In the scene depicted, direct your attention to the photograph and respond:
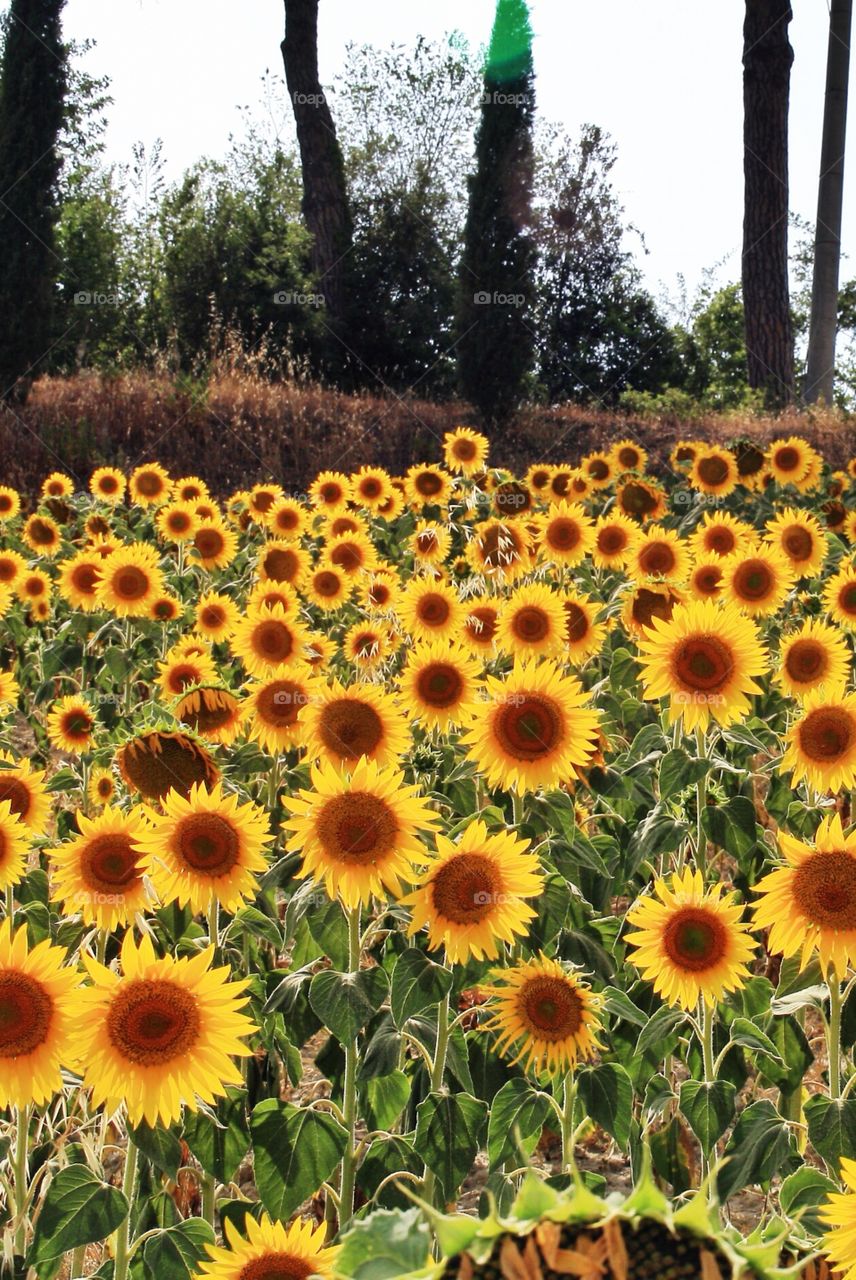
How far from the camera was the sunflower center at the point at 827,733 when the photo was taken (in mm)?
2764

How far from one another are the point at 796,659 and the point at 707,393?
98.3 feet

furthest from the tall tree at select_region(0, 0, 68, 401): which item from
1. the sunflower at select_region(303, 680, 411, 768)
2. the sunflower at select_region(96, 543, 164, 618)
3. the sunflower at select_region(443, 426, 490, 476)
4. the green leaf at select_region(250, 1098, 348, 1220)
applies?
the green leaf at select_region(250, 1098, 348, 1220)

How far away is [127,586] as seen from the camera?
5.13 metres

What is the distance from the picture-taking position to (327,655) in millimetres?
4188

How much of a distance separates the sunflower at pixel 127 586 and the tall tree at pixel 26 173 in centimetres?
1033

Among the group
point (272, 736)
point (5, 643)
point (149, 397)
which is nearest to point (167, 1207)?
point (272, 736)

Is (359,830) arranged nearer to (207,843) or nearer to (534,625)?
(207,843)

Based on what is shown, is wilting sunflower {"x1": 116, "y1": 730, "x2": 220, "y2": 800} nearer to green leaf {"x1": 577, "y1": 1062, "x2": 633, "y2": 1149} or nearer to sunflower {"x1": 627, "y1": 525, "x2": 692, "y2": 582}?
green leaf {"x1": 577, "y1": 1062, "x2": 633, "y2": 1149}

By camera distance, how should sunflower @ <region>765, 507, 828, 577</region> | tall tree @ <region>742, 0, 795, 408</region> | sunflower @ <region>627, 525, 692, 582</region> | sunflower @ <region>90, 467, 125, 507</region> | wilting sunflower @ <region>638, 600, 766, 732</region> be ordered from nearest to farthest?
1. wilting sunflower @ <region>638, 600, 766, 732</region>
2. sunflower @ <region>627, 525, 692, 582</region>
3. sunflower @ <region>765, 507, 828, 577</region>
4. sunflower @ <region>90, 467, 125, 507</region>
5. tall tree @ <region>742, 0, 795, 408</region>

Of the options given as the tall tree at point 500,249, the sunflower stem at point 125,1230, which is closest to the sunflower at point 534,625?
the sunflower stem at point 125,1230

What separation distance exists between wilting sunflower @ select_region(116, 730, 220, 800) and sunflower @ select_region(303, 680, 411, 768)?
34 centimetres

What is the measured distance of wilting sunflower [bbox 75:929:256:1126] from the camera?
162 centimetres

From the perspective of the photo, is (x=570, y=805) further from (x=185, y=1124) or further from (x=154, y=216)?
(x=154, y=216)

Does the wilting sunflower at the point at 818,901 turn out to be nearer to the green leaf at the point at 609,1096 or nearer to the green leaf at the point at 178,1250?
the green leaf at the point at 609,1096
